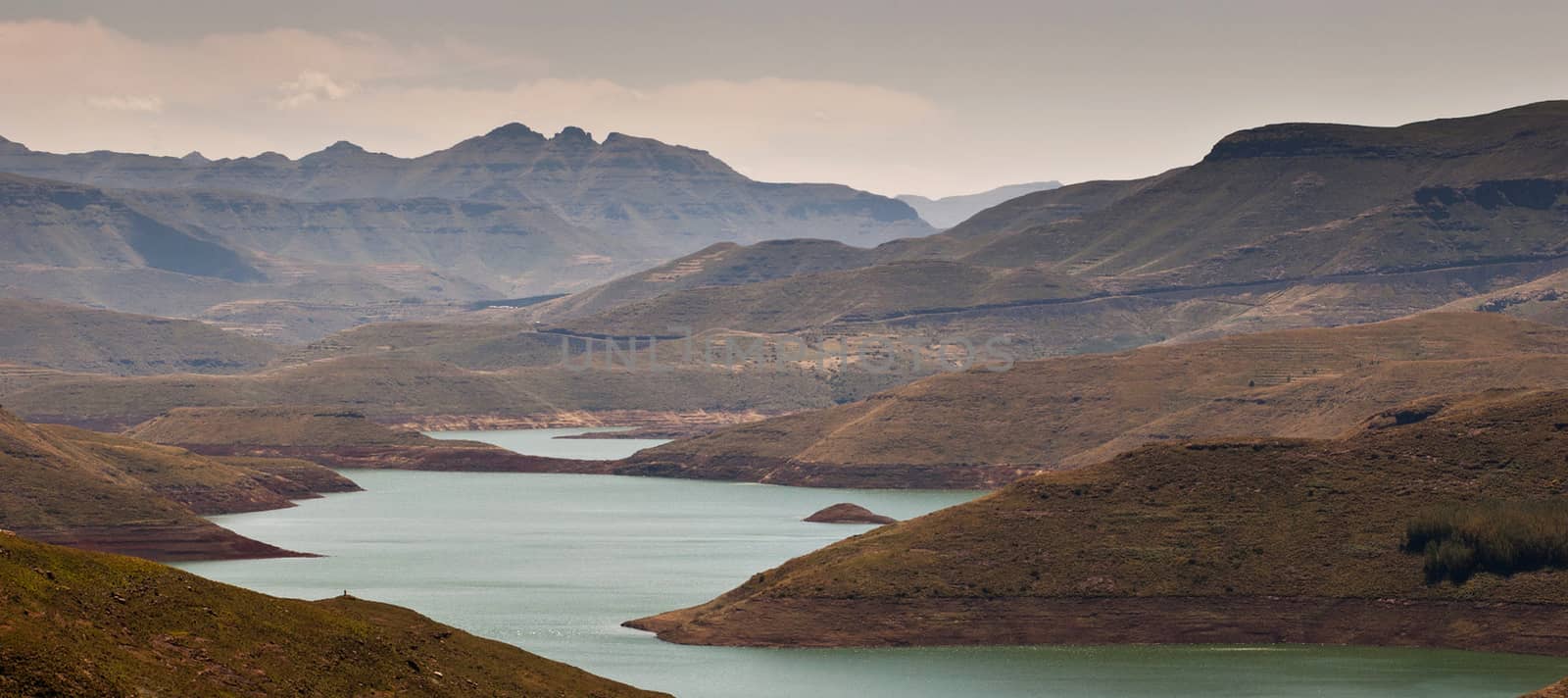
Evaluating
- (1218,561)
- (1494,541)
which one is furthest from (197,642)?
(1494,541)

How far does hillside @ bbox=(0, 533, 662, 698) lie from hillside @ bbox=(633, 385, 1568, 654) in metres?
58.1

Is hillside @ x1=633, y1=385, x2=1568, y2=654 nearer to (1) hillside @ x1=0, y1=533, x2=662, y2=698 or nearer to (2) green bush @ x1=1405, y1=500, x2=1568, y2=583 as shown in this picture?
(2) green bush @ x1=1405, y1=500, x2=1568, y2=583

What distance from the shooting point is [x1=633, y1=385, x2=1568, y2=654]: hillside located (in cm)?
16138

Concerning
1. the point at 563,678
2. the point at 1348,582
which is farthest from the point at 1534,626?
the point at 563,678

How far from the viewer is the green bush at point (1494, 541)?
161500 millimetres

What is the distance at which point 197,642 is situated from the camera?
86812 millimetres

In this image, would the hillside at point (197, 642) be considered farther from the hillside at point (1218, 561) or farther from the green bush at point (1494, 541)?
the green bush at point (1494, 541)

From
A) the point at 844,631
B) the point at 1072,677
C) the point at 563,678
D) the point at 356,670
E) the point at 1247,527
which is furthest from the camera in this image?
the point at 1247,527

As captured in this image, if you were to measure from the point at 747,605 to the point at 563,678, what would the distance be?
2171 inches

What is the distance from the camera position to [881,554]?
17462 centimetres

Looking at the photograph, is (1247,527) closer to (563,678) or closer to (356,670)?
(563,678)

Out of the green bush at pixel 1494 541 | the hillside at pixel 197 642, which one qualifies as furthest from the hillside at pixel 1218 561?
the hillside at pixel 197 642

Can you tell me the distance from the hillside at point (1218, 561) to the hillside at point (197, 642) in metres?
58.1

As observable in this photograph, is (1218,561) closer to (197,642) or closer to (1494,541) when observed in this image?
(1494,541)
